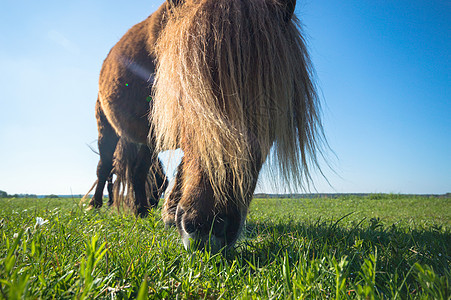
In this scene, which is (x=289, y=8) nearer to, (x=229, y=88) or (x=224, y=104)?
(x=229, y=88)

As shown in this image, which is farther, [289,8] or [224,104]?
[289,8]

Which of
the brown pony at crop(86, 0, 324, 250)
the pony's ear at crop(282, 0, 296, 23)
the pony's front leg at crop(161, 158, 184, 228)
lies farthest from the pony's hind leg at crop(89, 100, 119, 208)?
the pony's ear at crop(282, 0, 296, 23)

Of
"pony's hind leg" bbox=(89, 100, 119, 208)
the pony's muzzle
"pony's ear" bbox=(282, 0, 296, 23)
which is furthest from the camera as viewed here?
"pony's hind leg" bbox=(89, 100, 119, 208)

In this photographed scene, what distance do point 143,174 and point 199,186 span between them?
2445 mm

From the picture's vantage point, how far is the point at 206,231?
1.33m

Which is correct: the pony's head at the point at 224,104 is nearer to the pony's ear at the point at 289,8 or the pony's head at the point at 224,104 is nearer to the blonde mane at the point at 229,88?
the blonde mane at the point at 229,88

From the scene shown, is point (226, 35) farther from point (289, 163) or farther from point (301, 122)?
point (289, 163)

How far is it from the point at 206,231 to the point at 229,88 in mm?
807

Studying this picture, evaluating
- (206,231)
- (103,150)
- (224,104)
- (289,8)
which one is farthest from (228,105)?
(103,150)

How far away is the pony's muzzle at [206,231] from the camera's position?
1.32 metres

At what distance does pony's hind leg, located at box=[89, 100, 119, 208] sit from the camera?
4.43 metres

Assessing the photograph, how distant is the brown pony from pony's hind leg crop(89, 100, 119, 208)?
313 centimetres

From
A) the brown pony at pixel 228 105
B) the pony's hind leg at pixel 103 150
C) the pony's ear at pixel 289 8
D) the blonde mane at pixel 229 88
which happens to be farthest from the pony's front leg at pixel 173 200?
the pony's hind leg at pixel 103 150

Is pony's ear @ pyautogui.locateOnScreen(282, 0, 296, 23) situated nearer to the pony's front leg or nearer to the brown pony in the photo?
the brown pony
